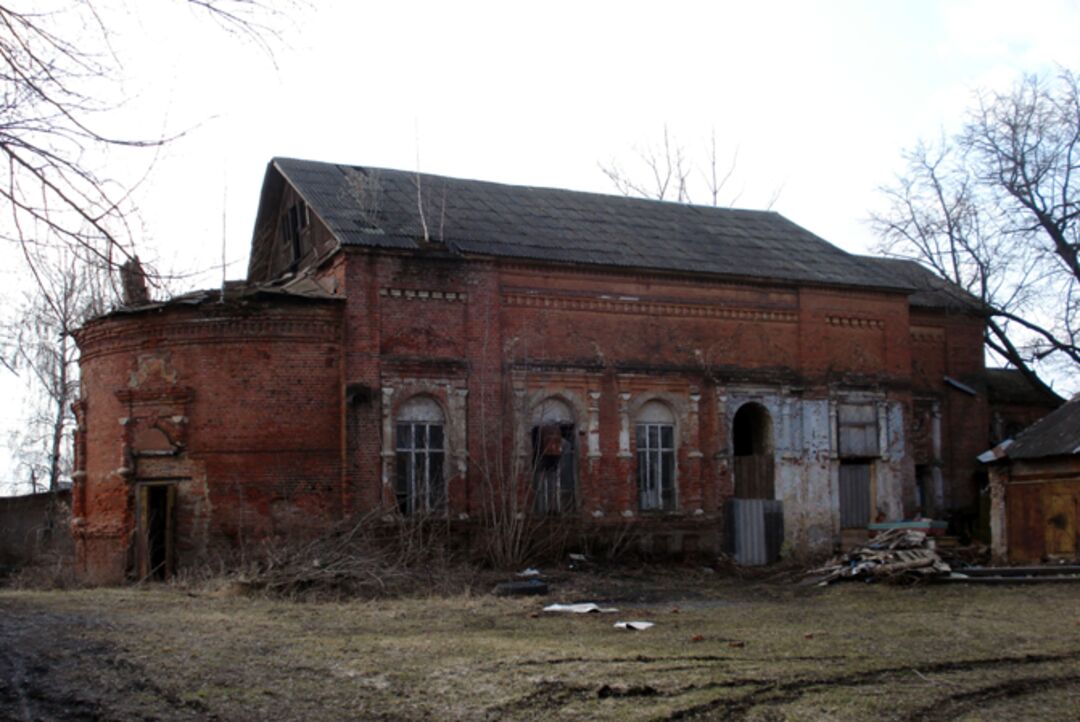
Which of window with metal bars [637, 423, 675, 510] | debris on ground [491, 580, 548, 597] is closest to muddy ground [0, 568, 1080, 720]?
debris on ground [491, 580, 548, 597]

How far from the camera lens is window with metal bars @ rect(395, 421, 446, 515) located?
2077cm

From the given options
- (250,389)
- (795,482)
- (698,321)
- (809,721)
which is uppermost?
(698,321)

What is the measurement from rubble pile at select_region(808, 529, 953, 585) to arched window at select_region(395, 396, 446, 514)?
22.7 feet

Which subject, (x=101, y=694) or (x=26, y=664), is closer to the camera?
(x=101, y=694)

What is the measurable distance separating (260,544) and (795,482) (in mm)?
11385

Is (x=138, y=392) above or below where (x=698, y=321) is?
below

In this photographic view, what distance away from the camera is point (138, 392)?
66.5 feet

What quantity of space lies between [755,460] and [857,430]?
2813 mm

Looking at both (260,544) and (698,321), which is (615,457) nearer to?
(698,321)

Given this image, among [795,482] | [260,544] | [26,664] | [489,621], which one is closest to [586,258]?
[795,482]

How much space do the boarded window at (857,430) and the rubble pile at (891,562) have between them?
5.36m

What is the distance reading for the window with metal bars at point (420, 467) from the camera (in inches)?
818

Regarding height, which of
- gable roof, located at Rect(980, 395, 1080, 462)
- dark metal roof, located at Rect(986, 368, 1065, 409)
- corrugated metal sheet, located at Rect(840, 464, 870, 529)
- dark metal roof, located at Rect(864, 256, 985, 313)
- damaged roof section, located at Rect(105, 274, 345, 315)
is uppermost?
dark metal roof, located at Rect(864, 256, 985, 313)

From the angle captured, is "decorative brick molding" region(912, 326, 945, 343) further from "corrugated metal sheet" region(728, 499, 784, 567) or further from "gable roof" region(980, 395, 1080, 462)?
"corrugated metal sheet" region(728, 499, 784, 567)
